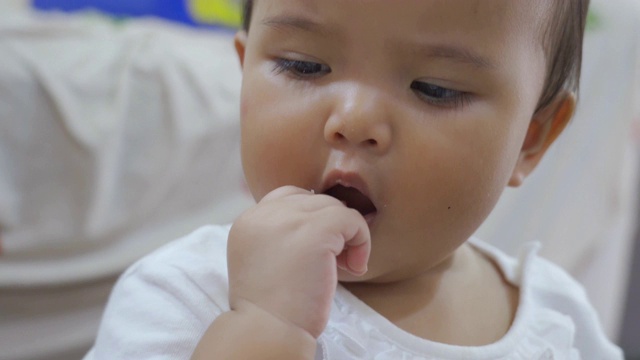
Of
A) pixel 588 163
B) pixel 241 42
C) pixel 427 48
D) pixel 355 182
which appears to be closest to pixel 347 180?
pixel 355 182

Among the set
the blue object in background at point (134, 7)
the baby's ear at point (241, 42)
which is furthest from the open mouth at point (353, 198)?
the blue object in background at point (134, 7)

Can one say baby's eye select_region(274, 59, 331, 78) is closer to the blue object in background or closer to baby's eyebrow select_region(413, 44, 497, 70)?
baby's eyebrow select_region(413, 44, 497, 70)

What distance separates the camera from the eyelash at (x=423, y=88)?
551 millimetres

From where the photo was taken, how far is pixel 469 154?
0.56m

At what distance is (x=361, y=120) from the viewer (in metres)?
0.52

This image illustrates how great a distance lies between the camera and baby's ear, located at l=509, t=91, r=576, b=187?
694 millimetres

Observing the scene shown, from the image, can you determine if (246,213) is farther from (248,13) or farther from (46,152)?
(46,152)

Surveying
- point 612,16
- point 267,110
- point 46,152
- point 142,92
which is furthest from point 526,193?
point 267,110

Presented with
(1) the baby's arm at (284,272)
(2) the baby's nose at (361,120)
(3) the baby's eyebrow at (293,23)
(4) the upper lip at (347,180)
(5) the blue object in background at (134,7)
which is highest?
(3) the baby's eyebrow at (293,23)

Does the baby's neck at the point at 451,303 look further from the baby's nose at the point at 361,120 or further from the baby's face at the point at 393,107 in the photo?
the baby's nose at the point at 361,120

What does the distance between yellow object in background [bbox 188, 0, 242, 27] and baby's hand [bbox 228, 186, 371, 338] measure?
1485 mm

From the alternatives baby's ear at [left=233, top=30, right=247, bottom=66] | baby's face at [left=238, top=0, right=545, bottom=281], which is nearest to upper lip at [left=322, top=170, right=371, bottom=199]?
baby's face at [left=238, top=0, right=545, bottom=281]

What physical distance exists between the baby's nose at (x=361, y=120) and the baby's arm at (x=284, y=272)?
0.05 m

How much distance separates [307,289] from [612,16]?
120cm
